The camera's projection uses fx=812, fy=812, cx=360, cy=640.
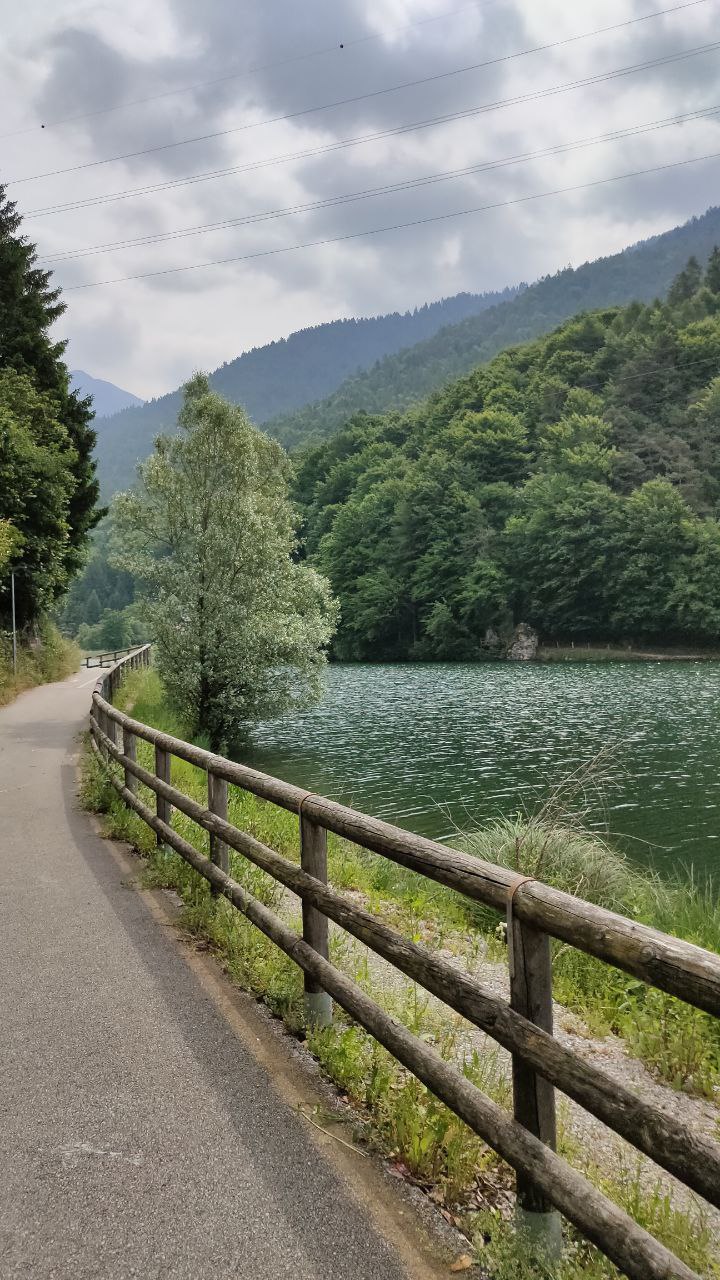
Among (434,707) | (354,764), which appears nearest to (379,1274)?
(354,764)

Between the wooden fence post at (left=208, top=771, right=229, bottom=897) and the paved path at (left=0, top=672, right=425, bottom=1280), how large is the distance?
609 millimetres

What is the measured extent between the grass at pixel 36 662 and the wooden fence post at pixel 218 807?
21083 mm

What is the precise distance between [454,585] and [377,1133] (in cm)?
8005

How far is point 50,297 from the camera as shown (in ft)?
120

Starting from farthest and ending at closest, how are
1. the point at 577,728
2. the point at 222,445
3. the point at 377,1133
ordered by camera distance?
the point at 577,728 → the point at 222,445 → the point at 377,1133

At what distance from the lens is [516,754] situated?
2227 centimetres

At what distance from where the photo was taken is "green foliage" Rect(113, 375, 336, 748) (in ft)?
71.7

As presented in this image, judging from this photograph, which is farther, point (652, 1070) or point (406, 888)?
point (406, 888)

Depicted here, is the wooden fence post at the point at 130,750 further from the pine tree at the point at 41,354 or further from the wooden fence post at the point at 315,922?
the pine tree at the point at 41,354

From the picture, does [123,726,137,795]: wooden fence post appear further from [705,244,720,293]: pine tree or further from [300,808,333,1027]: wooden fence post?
[705,244,720,293]: pine tree

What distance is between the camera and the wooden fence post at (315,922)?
13.1ft

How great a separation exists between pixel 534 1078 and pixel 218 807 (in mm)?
3579

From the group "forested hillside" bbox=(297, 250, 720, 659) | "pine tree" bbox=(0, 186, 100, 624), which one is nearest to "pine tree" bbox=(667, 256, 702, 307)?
"forested hillside" bbox=(297, 250, 720, 659)

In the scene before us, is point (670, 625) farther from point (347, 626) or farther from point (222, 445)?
point (222, 445)
